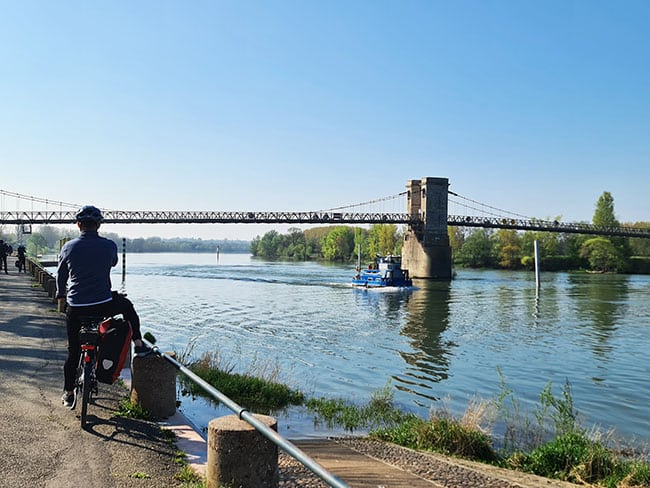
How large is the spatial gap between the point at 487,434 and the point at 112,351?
6.20m

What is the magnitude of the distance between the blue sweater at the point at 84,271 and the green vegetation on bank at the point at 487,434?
5.27 metres

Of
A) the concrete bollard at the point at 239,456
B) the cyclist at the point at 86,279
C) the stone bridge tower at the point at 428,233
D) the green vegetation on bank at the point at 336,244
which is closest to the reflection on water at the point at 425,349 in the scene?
the cyclist at the point at 86,279

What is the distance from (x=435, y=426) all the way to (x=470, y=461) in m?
0.99

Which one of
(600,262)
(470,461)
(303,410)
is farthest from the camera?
(600,262)

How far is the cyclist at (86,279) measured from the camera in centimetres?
577

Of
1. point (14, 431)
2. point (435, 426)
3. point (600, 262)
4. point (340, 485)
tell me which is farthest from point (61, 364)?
point (600, 262)

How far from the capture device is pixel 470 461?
8141 mm

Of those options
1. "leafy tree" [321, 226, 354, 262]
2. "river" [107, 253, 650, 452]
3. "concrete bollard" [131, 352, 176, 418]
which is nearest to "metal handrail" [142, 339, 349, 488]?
"concrete bollard" [131, 352, 176, 418]

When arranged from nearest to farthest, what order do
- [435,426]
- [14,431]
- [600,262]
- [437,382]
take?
[14,431] → [435,426] → [437,382] → [600,262]

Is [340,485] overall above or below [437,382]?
above

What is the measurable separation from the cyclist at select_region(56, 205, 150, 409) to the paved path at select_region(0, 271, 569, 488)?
827mm

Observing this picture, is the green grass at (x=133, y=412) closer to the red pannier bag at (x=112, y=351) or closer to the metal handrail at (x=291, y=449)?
the red pannier bag at (x=112, y=351)

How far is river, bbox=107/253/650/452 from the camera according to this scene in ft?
46.6

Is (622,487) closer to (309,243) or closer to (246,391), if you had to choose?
(246,391)
